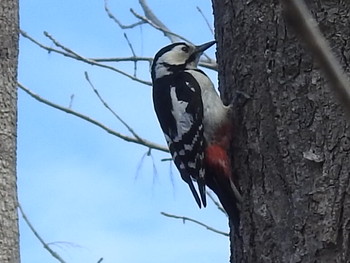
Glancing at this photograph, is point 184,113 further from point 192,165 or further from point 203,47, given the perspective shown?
point 203,47

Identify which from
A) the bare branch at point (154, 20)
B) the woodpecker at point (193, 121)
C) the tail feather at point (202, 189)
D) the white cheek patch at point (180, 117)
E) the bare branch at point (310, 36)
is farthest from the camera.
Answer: the bare branch at point (154, 20)

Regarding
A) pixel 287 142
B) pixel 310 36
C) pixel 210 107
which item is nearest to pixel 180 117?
pixel 210 107

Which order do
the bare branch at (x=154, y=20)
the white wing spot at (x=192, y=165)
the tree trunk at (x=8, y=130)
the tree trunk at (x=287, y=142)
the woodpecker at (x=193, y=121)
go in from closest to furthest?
1. the tree trunk at (x=287, y=142)
2. the woodpecker at (x=193, y=121)
3. the white wing spot at (x=192, y=165)
4. the tree trunk at (x=8, y=130)
5. the bare branch at (x=154, y=20)

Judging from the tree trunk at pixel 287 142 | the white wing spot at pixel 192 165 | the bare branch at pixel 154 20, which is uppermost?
the bare branch at pixel 154 20

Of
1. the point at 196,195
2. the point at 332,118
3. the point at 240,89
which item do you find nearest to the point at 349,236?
the point at 332,118

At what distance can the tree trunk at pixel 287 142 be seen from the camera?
1.28 m

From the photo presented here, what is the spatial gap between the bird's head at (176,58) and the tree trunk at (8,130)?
1.95 feet

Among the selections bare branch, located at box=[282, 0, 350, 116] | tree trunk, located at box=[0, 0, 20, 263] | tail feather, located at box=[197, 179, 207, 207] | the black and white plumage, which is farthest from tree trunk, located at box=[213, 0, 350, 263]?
tree trunk, located at box=[0, 0, 20, 263]

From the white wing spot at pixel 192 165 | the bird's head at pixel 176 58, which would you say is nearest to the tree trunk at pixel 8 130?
the bird's head at pixel 176 58

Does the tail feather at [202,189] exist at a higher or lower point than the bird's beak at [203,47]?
lower

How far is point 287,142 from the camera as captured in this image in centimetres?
140

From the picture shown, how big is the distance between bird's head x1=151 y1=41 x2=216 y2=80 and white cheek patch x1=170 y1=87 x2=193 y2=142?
32 cm

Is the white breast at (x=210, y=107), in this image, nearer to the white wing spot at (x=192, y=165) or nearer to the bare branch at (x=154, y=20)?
the white wing spot at (x=192, y=165)

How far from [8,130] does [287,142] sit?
1.67 meters
